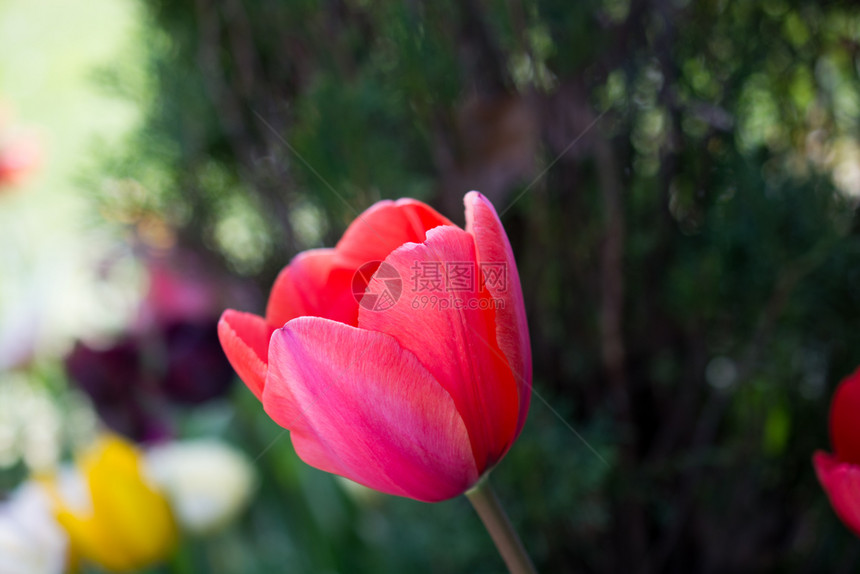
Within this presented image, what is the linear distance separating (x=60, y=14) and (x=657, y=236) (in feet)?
5.38

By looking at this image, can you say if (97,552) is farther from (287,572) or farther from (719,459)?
(719,459)

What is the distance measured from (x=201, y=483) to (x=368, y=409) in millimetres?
231

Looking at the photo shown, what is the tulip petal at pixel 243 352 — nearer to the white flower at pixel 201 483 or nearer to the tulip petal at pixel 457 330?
the tulip petal at pixel 457 330

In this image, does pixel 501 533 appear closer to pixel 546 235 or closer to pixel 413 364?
pixel 413 364

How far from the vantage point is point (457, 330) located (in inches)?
5.5

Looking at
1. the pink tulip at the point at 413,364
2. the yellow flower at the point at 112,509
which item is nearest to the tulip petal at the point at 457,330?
the pink tulip at the point at 413,364

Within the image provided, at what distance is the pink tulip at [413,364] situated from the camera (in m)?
0.13

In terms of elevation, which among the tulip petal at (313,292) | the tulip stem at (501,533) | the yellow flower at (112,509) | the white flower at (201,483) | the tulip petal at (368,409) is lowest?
the white flower at (201,483)

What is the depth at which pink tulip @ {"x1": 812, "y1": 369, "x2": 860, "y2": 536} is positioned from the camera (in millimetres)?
152

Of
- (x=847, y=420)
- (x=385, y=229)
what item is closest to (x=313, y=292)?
(x=385, y=229)

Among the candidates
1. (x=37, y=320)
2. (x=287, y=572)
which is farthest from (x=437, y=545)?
(x=37, y=320)

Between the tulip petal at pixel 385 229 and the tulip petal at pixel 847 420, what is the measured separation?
0.11m

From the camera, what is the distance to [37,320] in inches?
18.0

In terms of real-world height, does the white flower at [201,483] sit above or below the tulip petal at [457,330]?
below
